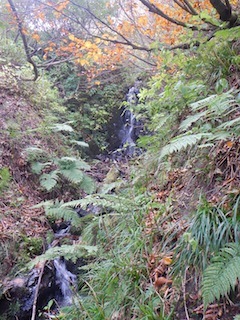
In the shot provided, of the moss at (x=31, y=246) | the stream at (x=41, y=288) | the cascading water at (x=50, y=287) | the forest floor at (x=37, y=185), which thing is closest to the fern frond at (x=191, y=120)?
the forest floor at (x=37, y=185)

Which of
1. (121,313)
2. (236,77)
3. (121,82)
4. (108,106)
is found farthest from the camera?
(121,82)

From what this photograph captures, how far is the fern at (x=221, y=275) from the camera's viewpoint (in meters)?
1.65

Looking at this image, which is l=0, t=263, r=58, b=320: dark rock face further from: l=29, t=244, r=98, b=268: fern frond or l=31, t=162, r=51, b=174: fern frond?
l=31, t=162, r=51, b=174: fern frond

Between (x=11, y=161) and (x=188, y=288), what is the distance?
14.1 ft

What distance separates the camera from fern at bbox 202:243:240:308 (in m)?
1.65

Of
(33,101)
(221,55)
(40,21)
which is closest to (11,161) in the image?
(33,101)

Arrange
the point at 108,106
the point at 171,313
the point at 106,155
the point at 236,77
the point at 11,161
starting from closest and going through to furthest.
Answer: the point at 171,313 → the point at 236,77 → the point at 11,161 → the point at 106,155 → the point at 108,106

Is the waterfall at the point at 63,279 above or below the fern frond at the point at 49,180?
below

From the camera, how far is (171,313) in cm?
190

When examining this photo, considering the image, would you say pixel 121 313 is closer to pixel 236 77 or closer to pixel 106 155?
pixel 236 77

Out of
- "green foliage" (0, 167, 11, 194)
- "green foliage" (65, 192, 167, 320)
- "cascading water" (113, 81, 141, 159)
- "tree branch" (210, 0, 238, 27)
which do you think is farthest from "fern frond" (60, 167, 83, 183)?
"tree branch" (210, 0, 238, 27)

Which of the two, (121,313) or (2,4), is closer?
(121,313)

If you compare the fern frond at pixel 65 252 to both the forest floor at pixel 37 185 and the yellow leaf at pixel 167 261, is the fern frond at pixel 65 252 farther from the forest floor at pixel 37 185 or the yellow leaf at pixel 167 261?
the yellow leaf at pixel 167 261

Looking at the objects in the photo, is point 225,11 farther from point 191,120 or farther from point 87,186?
point 87,186
